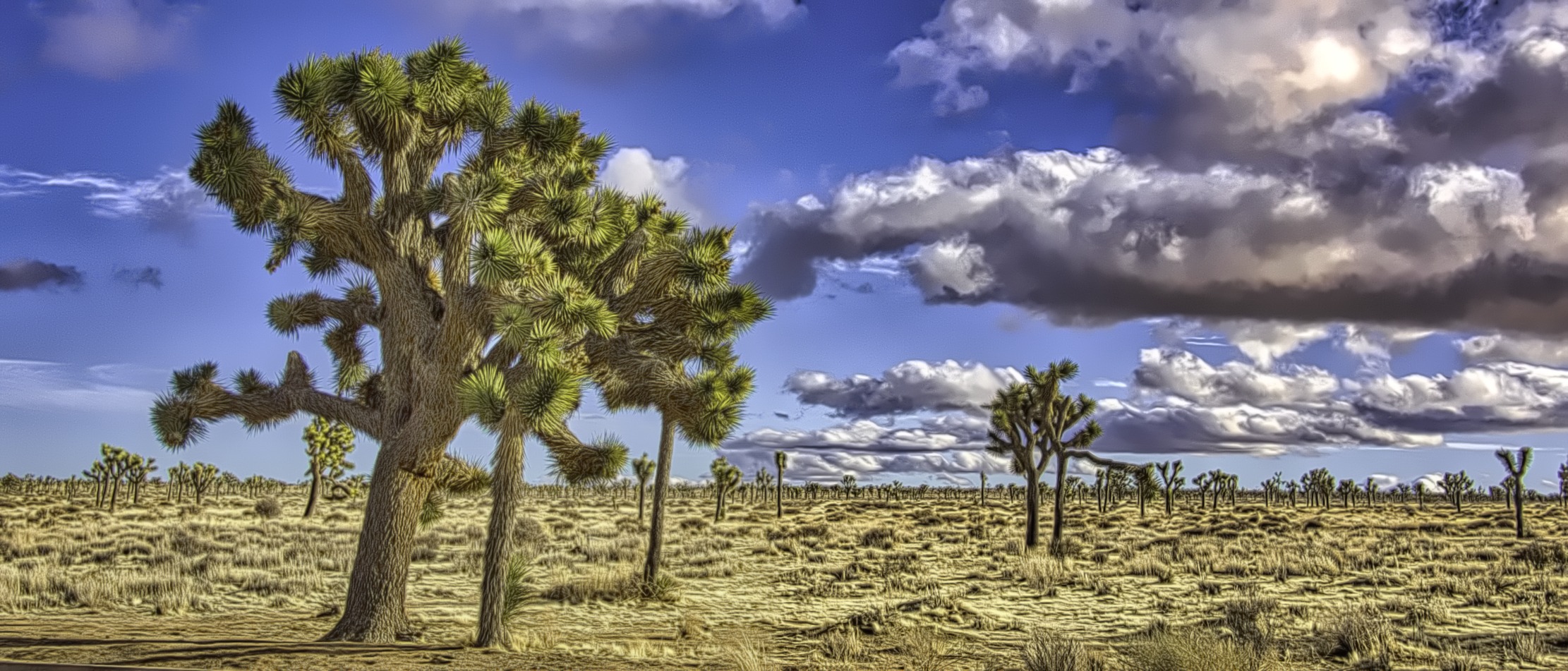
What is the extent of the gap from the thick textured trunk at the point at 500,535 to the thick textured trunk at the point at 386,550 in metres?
1.69

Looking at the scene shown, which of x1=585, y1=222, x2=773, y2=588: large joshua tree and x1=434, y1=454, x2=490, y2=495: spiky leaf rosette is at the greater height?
x1=585, y1=222, x2=773, y2=588: large joshua tree

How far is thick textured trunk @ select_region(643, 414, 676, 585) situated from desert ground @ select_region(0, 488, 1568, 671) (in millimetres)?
595

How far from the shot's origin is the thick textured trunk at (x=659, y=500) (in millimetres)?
19109

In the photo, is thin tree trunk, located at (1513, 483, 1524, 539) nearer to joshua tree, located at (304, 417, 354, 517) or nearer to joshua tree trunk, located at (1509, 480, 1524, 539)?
joshua tree trunk, located at (1509, 480, 1524, 539)

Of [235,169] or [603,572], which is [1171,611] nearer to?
[603,572]

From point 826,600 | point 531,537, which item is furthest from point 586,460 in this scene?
point 531,537

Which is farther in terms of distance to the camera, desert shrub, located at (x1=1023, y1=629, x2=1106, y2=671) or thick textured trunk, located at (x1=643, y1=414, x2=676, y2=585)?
thick textured trunk, located at (x1=643, y1=414, x2=676, y2=585)

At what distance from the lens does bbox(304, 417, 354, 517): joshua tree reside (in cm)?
4334

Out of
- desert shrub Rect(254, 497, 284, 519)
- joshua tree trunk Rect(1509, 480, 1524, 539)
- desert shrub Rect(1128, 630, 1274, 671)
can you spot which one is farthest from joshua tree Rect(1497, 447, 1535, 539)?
desert shrub Rect(254, 497, 284, 519)

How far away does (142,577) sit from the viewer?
20391 mm

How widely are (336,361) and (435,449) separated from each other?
3551 millimetres

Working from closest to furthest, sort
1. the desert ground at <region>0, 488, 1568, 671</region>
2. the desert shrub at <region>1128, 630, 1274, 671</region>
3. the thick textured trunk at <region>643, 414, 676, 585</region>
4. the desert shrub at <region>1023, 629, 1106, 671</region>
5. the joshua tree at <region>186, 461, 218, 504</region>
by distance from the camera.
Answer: the desert shrub at <region>1128, 630, 1274, 671</region> < the desert shrub at <region>1023, 629, 1106, 671</region> < the desert ground at <region>0, 488, 1568, 671</region> < the thick textured trunk at <region>643, 414, 676, 585</region> < the joshua tree at <region>186, 461, 218, 504</region>

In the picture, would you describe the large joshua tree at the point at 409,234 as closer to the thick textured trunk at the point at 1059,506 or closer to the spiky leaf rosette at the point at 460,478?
the spiky leaf rosette at the point at 460,478

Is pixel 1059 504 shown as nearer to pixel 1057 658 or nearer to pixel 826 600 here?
pixel 826 600
